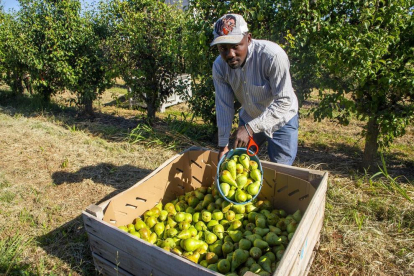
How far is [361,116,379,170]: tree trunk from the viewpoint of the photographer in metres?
4.57

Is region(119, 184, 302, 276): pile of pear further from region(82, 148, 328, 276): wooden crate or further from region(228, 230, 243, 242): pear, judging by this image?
region(82, 148, 328, 276): wooden crate

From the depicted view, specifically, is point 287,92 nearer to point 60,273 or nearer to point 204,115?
point 60,273

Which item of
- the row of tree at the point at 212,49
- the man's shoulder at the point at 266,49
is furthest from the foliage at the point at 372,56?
the man's shoulder at the point at 266,49

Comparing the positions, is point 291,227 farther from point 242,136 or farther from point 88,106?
point 88,106

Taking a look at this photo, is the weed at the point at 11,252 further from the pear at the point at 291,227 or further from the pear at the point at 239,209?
the pear at the point at 291,227

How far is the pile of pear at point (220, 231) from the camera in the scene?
2275 millimetres

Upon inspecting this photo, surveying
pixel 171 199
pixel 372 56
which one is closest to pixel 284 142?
pixel 171 199

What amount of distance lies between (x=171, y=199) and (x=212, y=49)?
289cm

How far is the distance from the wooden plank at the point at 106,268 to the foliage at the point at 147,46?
4.43 metres

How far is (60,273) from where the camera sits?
2.75 m

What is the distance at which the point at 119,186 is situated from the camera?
14.1 ft

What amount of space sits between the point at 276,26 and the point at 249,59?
8.22ft

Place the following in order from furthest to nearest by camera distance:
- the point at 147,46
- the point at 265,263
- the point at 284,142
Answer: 1. the point at 147,46
2. the point at 284,142
3. the point at 265,263

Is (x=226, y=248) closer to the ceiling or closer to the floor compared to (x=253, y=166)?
closer to the floor
